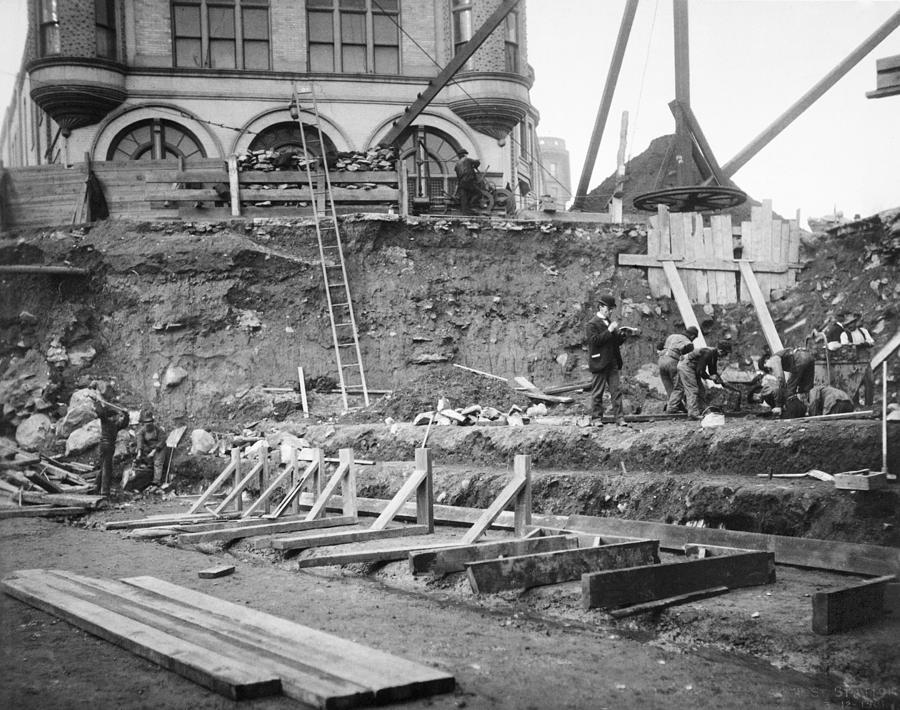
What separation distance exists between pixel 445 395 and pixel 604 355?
405cm

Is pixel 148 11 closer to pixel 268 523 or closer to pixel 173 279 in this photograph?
pixel 173 279

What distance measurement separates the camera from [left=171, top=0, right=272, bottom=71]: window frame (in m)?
26.0

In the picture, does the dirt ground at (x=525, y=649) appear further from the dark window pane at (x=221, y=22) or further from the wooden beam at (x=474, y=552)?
the dark window pane at (x=221, y=22)

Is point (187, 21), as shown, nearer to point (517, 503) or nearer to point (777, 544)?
point (517, 503)

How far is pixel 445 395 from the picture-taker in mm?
17578

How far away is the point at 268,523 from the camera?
40.3 ft

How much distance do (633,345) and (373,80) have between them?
11.3m

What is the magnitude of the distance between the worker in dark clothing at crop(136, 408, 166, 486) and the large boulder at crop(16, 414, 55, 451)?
1.74 meters

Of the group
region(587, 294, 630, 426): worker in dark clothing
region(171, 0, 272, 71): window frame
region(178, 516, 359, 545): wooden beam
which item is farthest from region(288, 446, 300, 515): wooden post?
region(171, 0, 272, 71): window frame

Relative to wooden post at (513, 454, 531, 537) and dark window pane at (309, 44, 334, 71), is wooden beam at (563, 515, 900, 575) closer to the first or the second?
wooden post at (513, 454, 531, 537)

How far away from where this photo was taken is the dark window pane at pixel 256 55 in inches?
1040

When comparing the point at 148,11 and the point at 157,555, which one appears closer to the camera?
the point at 157,555

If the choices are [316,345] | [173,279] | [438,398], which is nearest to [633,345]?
[438,398]

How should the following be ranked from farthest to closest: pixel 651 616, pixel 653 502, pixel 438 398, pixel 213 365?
pixel 213 365 → pixel 438 398 → pixel 653 502 → pixel 651 616
